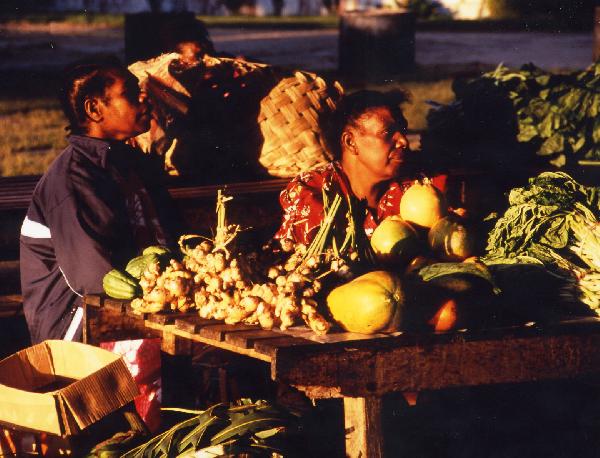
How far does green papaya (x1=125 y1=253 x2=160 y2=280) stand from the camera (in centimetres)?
358

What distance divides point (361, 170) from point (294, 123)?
0.96 meters

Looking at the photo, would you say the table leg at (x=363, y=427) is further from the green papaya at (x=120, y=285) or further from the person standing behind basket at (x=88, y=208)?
the person standing behind basket at (x=88, y=208)

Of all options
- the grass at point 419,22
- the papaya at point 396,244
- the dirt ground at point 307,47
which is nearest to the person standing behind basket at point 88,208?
the papaya at point 396,244

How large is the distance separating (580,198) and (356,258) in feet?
3.18

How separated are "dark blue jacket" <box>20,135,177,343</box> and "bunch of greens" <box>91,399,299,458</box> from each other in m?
0.69

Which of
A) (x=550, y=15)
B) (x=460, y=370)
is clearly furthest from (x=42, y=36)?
(x=460, y=370)

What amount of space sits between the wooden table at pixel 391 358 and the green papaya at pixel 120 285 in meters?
0.35

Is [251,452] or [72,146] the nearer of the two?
[251,452]

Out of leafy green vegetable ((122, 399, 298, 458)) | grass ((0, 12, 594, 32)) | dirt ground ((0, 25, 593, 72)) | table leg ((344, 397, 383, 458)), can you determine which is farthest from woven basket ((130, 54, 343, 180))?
grass ((0, 12, 594, 32))

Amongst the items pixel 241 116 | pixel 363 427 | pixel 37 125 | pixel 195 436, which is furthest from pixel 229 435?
pixel 37 125

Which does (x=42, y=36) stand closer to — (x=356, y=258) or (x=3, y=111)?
(x=3, y=111)

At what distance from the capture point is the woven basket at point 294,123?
525 cm

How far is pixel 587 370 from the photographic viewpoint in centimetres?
321

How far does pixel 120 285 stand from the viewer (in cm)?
360
